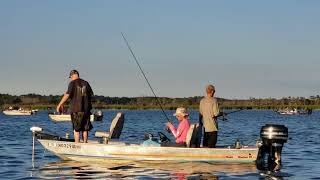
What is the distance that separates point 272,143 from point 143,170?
129 inches

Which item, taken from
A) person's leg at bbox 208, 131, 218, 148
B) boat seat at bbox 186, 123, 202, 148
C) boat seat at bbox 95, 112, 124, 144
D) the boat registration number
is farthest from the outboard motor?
the boat registration number

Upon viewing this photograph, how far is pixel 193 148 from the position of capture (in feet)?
59.0

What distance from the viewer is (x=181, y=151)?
18078 mm

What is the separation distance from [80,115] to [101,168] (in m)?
1.67

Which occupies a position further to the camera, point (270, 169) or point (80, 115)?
point (80, 115)

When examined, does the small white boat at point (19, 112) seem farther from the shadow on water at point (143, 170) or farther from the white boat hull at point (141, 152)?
the shadow on water at point (143, 170)

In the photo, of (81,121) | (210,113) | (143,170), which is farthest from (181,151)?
(81,121)

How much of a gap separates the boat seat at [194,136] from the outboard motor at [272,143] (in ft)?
5.43

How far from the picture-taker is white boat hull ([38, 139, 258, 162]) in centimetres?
1802

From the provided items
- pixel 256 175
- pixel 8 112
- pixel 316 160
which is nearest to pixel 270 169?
pixel 256 175

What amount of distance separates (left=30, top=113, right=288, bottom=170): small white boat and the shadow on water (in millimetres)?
158

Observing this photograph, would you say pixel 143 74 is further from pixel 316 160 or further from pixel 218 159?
pixel 316 160

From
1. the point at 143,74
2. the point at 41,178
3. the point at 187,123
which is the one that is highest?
the point at 143,74

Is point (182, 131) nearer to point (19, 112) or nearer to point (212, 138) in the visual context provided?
point (212, 138)
